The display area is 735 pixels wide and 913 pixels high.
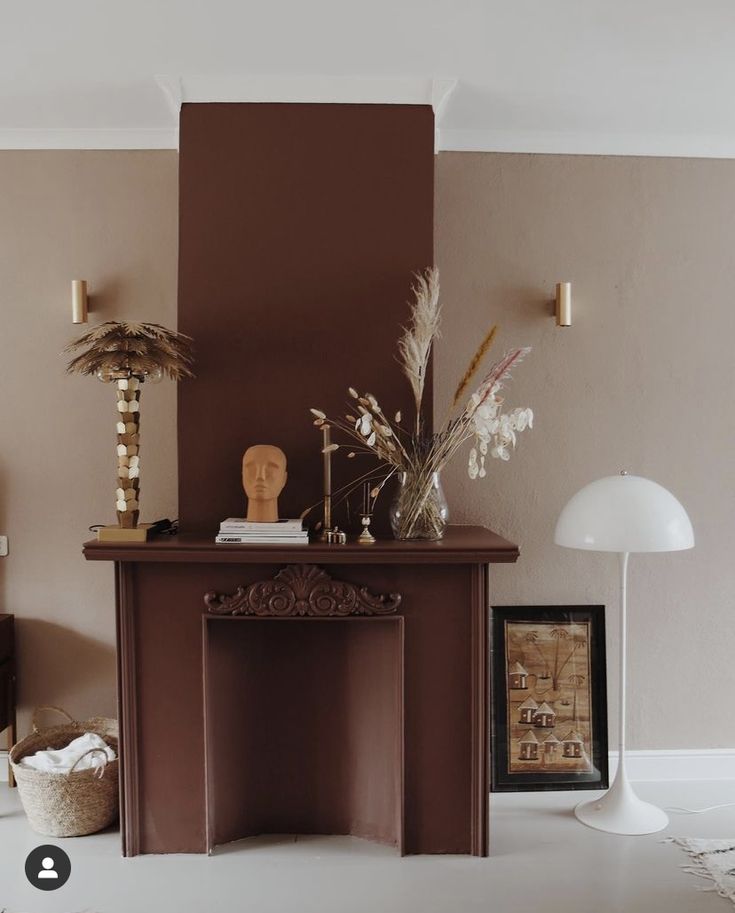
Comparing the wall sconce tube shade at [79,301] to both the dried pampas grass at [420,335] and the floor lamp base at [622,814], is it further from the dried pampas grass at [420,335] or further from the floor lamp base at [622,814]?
the floor lamp base at [622,814]

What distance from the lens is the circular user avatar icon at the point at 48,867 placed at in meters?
2.39

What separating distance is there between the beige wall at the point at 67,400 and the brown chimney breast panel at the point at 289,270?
0.48 metres

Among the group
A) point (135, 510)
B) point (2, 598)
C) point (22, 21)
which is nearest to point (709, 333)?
point (135, 510)

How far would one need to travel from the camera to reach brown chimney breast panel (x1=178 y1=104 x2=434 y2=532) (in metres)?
2.72

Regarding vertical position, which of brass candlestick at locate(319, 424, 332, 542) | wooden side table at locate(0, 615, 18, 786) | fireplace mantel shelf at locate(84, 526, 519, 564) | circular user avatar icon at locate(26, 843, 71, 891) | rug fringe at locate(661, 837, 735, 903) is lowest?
rug fringe at locate(661, 837, 735, 903)

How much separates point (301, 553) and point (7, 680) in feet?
4.87

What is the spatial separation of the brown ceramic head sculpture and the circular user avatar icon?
1239 mm

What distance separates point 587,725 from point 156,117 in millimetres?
2902

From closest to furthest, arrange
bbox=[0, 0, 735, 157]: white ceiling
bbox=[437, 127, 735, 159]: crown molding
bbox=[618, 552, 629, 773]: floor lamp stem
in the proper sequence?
bbox=[0, 0, 735, 157]: white ceiling → bbox=[618, 552, 629, 773]: floor lamp stem → bbox=[437, 127, 735, 159]: crown molding

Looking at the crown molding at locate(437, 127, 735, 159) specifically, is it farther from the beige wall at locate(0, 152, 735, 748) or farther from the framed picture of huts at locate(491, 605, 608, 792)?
the framed picture of huts at locate(491, 605, 608, 792)

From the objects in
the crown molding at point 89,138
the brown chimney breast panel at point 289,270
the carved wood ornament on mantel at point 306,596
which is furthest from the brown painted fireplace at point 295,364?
the crown molding at point 89,138

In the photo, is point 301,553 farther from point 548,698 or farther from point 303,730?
point 548,698

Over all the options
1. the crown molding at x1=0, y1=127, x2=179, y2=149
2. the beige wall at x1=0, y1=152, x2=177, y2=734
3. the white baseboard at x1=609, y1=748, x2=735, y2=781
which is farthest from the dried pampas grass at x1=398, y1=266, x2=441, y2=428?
the white baseboard at x1=609, y1=748, x2=735, y2=781

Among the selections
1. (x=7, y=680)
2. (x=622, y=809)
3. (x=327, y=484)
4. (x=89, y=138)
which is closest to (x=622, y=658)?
(x=622, y=809)
